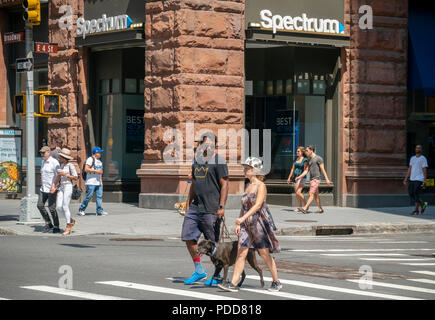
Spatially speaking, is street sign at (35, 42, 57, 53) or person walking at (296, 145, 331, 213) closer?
street sign at (35, 42, 57, 53)

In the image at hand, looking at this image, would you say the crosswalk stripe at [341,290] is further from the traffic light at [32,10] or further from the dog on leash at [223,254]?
the traffic light at [32,10]

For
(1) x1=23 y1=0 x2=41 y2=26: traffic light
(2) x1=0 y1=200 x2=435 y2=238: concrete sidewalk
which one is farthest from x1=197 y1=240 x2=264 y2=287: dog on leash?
(1) x1=23 y1=0 x2=41 y2=26: traffic light

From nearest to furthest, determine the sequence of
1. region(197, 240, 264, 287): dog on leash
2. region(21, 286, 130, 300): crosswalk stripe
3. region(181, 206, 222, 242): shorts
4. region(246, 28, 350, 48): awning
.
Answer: region(21, 286, 130, 300): crosswalk stripe < region(197, 240, 264, 287): dog on leash < region(181, 206, 222, 242): shorts < region(246, 28, 350, 48): awning

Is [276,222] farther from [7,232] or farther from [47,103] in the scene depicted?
[7,232]

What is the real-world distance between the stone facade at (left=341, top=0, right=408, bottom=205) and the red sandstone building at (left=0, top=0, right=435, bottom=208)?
0.11ft

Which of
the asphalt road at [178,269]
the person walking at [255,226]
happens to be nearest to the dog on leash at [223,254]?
the person walking at [255,226]

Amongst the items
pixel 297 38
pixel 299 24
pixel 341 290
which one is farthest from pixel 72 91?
pixel 341 290

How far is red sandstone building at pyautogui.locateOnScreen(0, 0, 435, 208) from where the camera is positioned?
2273 centimetres

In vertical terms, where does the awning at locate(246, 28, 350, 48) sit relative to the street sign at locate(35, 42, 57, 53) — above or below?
above

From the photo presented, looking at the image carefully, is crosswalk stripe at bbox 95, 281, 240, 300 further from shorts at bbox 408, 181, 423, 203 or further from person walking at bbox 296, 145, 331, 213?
shorts at bbox 408, 181, 423, 203

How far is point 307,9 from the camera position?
24109mm

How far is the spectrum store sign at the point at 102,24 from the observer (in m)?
23.7
